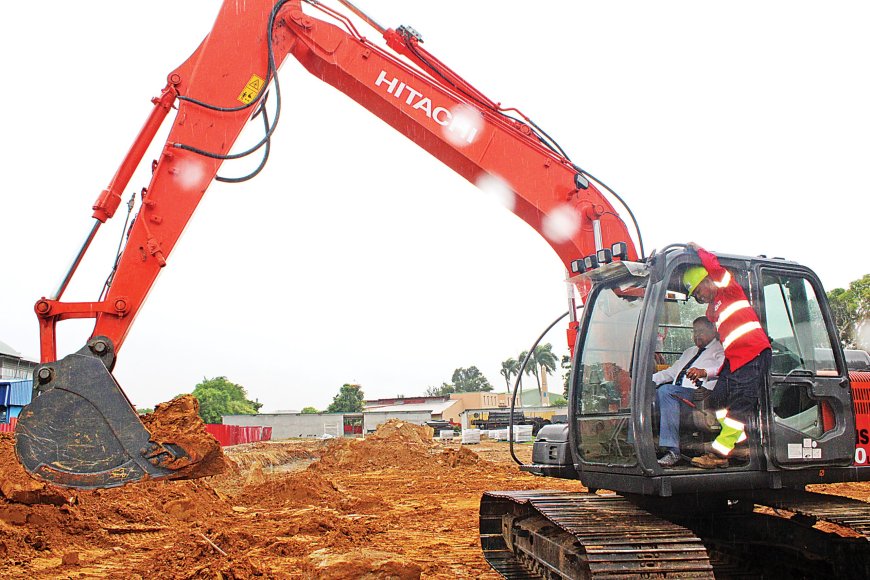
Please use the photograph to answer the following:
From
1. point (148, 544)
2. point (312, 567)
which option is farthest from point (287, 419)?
point (312, 567)

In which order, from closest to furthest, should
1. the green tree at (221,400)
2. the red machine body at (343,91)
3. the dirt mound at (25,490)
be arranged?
1. the red machine body at (343,91)
2. the dirt mound at (25,490)
3. the green tree at (221,400)

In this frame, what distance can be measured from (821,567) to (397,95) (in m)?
5.06

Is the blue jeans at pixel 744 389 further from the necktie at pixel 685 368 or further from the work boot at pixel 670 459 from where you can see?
the work boot at pixel 670 459

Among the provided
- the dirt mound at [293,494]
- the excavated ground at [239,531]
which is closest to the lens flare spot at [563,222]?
the excavated ground at [239,531]

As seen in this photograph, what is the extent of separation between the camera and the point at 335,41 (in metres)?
6.70

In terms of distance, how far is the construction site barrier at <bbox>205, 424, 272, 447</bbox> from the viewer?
30750mm

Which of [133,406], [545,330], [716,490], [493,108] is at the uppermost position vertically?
[493,108]

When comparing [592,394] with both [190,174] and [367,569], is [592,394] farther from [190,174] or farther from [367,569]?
[190,174]

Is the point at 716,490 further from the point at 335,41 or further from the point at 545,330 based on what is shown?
the point at 335,41

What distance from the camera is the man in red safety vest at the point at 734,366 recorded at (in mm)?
4230

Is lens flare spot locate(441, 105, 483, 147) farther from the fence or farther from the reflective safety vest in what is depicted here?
the fence

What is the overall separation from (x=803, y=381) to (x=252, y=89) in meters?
4.79

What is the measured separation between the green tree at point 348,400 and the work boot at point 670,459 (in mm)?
69516

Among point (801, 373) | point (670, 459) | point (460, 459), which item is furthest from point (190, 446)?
point (460, 459)
